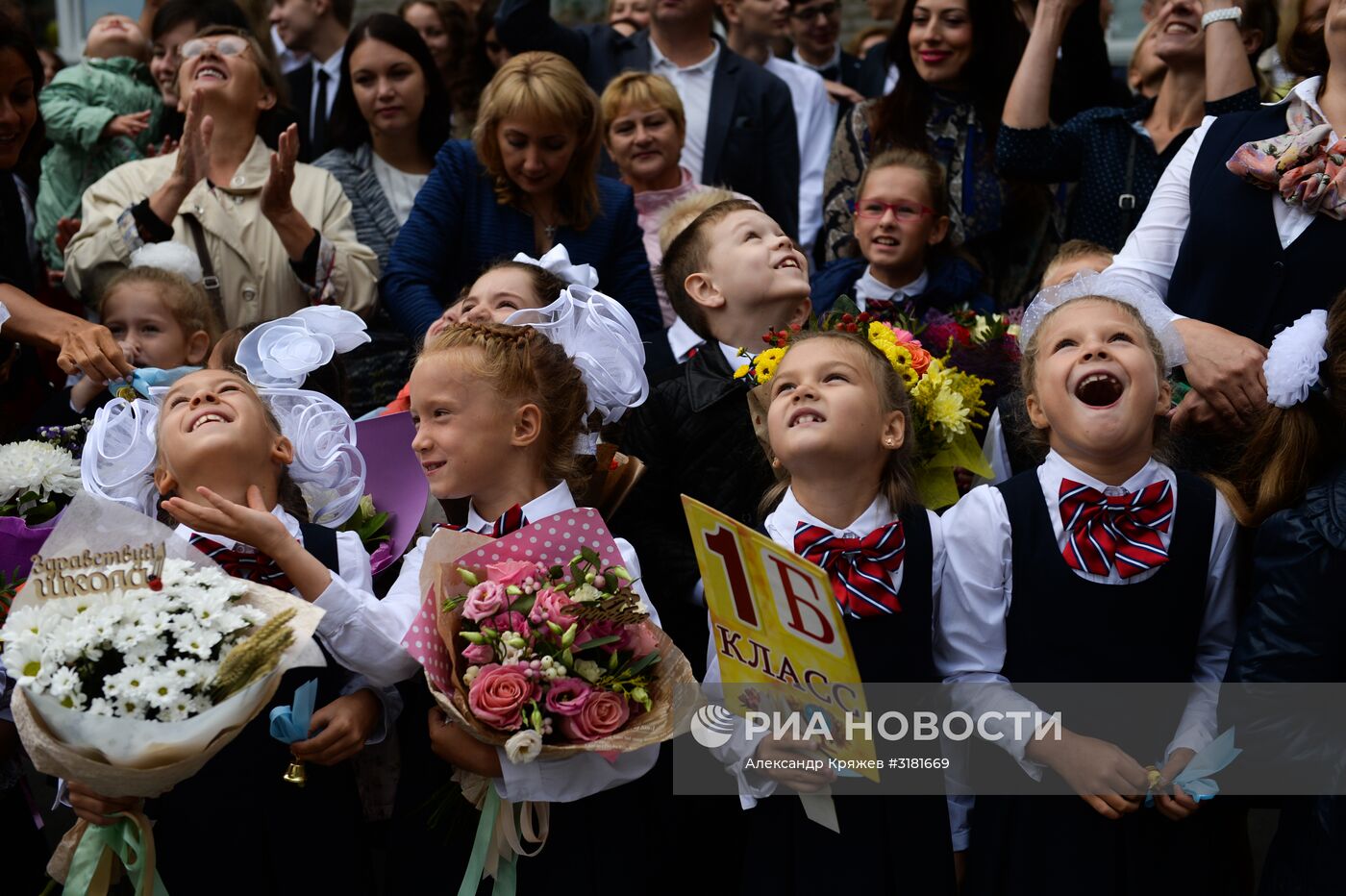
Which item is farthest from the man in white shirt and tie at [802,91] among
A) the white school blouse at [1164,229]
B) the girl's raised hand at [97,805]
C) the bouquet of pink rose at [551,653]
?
the girl's raised hand at [97,805]

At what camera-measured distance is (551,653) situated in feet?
9.51

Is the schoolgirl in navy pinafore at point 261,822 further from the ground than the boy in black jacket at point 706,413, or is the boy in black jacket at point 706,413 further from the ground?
the boy in black jacket at point 706,413

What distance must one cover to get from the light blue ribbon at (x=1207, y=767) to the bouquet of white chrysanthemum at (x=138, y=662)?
1762mm

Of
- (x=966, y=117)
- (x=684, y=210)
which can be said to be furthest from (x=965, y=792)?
(x=966, y=117)

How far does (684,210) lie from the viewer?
15.3ft

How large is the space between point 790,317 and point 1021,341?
30.1 inches

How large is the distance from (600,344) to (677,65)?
9.08 ft

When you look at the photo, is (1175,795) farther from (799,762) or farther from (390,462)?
(390,462)

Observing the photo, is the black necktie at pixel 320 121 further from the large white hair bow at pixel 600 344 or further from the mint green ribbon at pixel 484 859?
the mint green ribbon at pixel 484 859

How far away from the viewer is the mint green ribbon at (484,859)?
3.04 m

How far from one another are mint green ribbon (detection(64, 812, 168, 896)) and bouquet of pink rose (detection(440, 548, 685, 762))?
27.7 inches

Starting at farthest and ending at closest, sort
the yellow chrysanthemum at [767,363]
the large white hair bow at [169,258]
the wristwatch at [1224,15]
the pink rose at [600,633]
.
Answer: the large white hair bow at [169,258] < the wristwatch at [1224,15] < the yellow chrysanthemum at [767,363] < the pink rose at [600,633]

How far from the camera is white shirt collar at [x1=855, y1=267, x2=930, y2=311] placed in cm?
475

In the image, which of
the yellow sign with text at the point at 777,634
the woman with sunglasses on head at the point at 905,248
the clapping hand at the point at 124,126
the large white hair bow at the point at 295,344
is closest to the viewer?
the yellow sign with text at the point at 777,634
